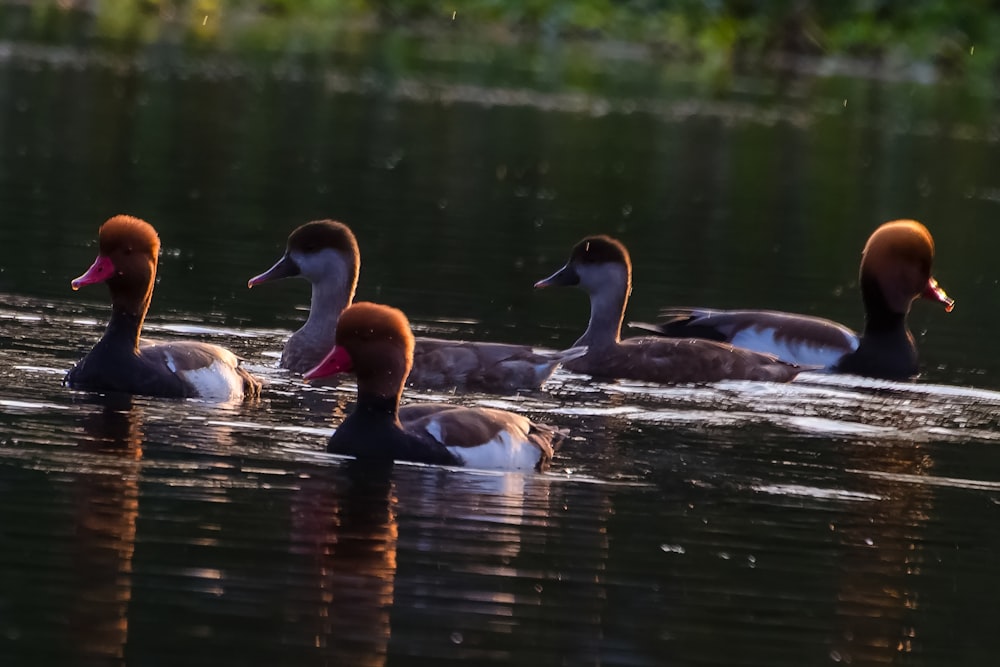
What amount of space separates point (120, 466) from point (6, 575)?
187 cm

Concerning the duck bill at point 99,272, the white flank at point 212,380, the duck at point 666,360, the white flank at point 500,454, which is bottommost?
the white flank at point 500,454

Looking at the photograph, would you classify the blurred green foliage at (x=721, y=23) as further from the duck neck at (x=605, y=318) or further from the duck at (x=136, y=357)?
the duck at (x=136, y=357)

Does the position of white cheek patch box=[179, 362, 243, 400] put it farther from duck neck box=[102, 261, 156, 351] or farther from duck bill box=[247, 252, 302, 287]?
duck bill box=[247, 252, 302, 287]

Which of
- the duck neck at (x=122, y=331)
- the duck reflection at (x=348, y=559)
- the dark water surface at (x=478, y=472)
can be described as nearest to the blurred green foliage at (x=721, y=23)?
the dark water surface at (x=478, y=472)

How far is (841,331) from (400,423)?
5.21 meters

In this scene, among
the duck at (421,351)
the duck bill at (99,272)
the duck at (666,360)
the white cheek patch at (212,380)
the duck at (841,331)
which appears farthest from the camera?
the duck at (841,331)

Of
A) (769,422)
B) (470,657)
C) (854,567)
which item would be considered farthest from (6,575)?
(769,422)

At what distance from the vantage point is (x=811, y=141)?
34500 mm

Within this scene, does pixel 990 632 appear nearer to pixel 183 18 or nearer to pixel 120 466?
pixel 120 466

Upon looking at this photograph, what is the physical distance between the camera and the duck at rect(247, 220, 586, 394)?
12.6 metres

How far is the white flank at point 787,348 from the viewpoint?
47.7 ft

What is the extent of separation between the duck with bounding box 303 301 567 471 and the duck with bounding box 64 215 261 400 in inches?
44.5

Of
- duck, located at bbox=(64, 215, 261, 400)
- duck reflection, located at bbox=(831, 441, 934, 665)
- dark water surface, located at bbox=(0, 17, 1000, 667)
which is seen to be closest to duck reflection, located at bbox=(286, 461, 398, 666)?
dark water surface, located at bbox=(0, 17, 1000, 667)

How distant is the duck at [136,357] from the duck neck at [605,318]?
2.76 metres
